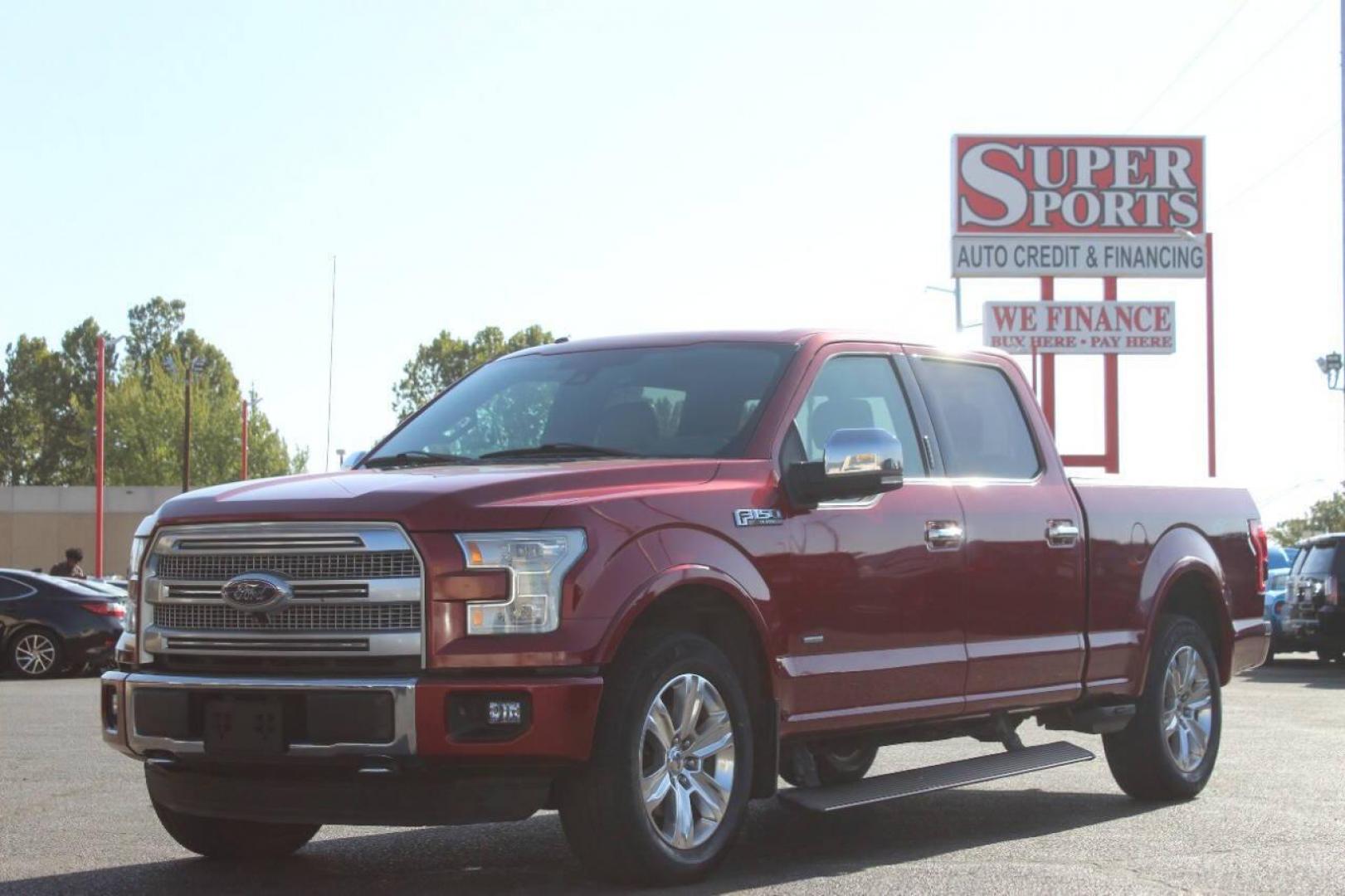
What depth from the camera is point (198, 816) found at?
741 centimetres

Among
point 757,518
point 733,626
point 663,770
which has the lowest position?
point 663,770

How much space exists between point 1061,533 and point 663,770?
288 centimetres

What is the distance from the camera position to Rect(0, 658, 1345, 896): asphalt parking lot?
7020 millimetres

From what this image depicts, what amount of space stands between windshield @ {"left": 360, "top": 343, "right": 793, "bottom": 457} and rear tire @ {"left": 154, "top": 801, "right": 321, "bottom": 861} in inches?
58.2

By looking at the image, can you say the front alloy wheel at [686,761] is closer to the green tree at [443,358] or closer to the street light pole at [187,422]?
the street light pole at [187,422]

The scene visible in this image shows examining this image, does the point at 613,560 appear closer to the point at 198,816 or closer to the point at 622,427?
the point at 622,427

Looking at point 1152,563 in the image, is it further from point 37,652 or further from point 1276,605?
point 1276,605

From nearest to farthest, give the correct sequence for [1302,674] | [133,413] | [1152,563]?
[1152,563], [1302,674], [133,413]

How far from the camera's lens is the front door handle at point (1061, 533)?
348 inches

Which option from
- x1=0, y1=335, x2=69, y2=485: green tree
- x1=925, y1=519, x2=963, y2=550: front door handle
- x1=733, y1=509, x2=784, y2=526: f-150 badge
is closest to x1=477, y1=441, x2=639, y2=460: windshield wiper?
x1=733, y1=509, x2=784, y2=526: f-150 badge

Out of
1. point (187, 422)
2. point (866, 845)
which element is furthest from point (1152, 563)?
point (187, 422)

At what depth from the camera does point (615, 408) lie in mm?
7832

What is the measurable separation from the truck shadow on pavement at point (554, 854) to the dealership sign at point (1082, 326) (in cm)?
3212

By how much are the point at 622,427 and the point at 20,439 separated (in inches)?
4847
